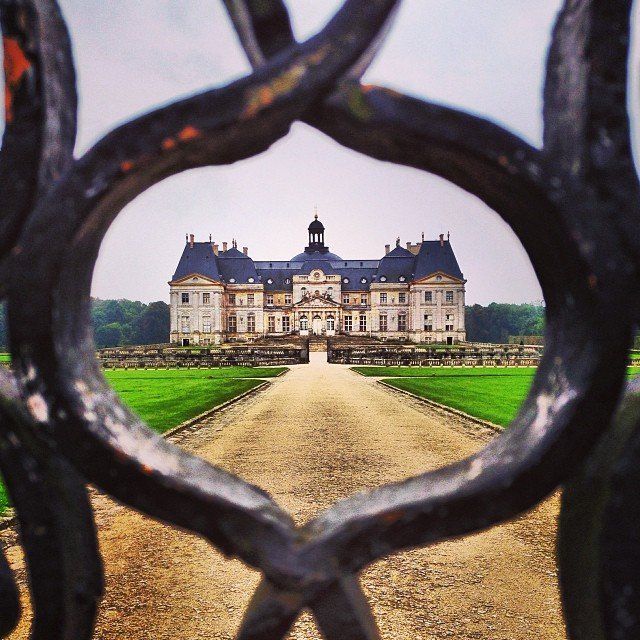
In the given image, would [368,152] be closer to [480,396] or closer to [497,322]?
[480,396]

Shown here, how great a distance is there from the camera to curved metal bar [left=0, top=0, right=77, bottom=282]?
896mm

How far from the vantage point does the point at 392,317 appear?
65.5 m

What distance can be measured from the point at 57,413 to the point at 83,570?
12.3 inches

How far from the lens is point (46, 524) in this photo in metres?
0.93

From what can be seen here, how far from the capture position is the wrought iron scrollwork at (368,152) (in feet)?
2.77

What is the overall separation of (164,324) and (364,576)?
76.9 meters

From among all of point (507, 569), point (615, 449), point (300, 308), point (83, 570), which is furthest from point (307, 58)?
point (300, 308)

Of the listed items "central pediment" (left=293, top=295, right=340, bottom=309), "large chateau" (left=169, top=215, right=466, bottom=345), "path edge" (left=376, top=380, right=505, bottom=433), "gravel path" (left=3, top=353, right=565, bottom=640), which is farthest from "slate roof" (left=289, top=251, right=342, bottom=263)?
"gravel path" (left=3, top=353, right=565, bottom=640)

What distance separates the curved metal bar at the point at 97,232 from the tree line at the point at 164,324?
75.9m

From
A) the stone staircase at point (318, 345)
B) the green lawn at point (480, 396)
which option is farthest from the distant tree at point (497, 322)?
the green lawn at point (480, 396)

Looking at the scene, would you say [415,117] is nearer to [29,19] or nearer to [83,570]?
[29,19]

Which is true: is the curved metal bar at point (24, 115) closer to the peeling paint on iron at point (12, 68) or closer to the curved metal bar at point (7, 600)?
the peeling paint on iron at point (12, 68)

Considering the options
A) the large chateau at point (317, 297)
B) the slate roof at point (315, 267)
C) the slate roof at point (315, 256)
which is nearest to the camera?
the large chateau at point (317, 297)

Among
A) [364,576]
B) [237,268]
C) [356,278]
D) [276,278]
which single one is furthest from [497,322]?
[364,576]
